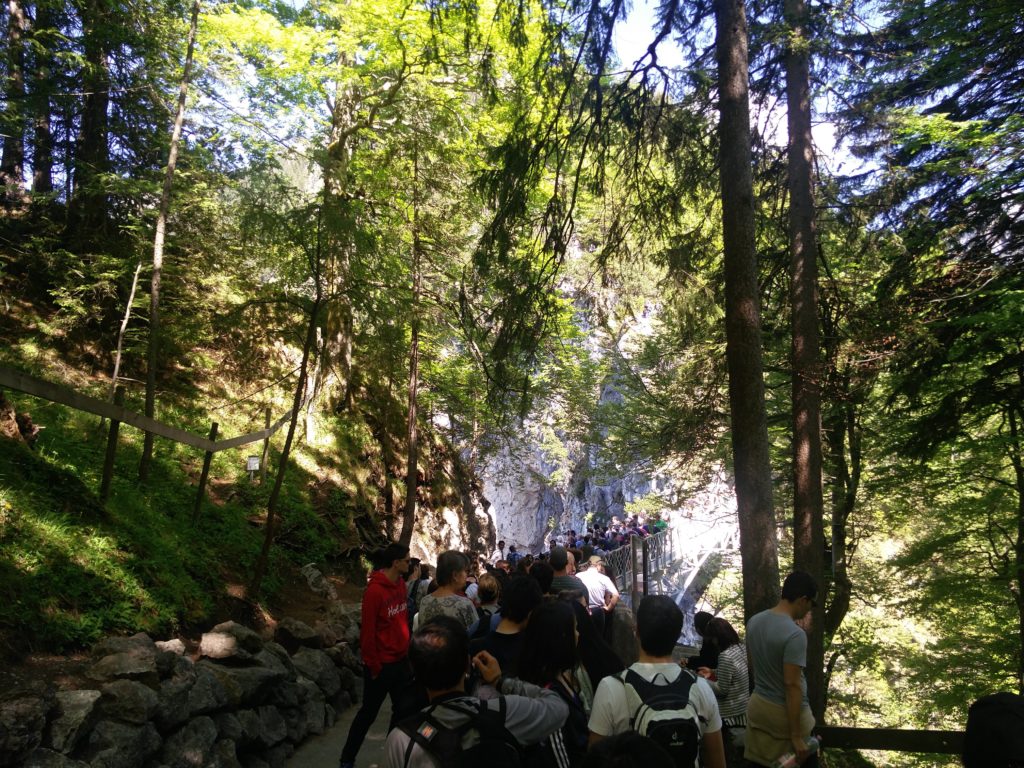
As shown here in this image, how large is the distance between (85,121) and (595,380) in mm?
13250

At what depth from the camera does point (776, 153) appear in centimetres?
923

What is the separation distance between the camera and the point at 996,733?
4.97ft

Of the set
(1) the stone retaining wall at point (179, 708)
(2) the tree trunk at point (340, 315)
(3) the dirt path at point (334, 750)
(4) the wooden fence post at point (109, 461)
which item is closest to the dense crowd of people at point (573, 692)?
(1) the stone retaining wall at point (179, 708)

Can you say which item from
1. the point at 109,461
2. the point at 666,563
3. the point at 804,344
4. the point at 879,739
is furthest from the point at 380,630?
the point at 666,563

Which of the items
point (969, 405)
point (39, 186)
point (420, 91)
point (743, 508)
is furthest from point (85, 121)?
point (969, 405)

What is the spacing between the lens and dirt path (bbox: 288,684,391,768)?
524 centimetres

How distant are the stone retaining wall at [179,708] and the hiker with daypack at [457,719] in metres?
2.41

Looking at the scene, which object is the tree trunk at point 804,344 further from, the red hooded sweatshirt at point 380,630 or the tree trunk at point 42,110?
the tree trunk at point 42,110

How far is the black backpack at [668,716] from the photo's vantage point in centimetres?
234

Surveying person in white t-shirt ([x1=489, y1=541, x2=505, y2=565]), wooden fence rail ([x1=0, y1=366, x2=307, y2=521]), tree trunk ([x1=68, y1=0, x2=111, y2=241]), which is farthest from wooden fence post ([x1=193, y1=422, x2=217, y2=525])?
person in white t-shirt ([x1=489, y1=541, x2=505, y2=565])

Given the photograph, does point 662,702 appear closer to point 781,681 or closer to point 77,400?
point 781,681

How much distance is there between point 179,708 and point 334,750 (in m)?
1.93

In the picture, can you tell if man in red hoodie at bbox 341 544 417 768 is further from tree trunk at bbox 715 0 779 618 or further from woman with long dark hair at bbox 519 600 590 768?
tree trunk at bbox 715 0 779 618

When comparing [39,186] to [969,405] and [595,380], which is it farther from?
[969,405]
